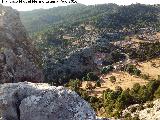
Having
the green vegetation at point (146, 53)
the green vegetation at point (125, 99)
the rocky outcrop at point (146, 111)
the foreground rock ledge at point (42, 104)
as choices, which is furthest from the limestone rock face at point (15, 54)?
the green vegetation at point (146, 53)

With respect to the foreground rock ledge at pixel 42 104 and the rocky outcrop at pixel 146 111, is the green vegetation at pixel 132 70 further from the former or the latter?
the foreground rock ledge at pixel 42 104

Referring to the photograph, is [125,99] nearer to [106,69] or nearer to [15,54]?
[15,54]

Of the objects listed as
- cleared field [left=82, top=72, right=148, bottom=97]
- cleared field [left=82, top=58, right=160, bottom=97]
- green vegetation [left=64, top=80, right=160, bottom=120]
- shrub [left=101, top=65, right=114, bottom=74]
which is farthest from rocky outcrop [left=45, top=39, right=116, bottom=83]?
green vegetation [left=64, top=80, right=160, bottom=120]

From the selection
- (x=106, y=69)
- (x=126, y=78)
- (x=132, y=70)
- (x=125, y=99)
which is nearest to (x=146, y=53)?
(x=106, y=69)

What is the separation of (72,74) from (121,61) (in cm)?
3016

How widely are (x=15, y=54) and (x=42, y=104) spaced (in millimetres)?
26758

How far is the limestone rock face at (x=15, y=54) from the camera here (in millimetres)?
46094

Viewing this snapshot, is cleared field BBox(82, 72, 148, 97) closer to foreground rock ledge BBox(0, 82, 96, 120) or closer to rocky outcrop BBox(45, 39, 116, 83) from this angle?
rocky outcrop BBox(45, 39, 116, 83)

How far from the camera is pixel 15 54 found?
5103 centimetres

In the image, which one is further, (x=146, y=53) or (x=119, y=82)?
(x=146, y=53)

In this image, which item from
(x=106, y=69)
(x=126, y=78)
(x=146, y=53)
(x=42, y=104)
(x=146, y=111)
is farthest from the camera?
(x=146, y=53)

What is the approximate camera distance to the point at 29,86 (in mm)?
28000

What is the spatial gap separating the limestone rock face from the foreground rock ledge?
16031 mm

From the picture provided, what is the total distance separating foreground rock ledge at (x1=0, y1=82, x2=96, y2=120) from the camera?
25.0 m
